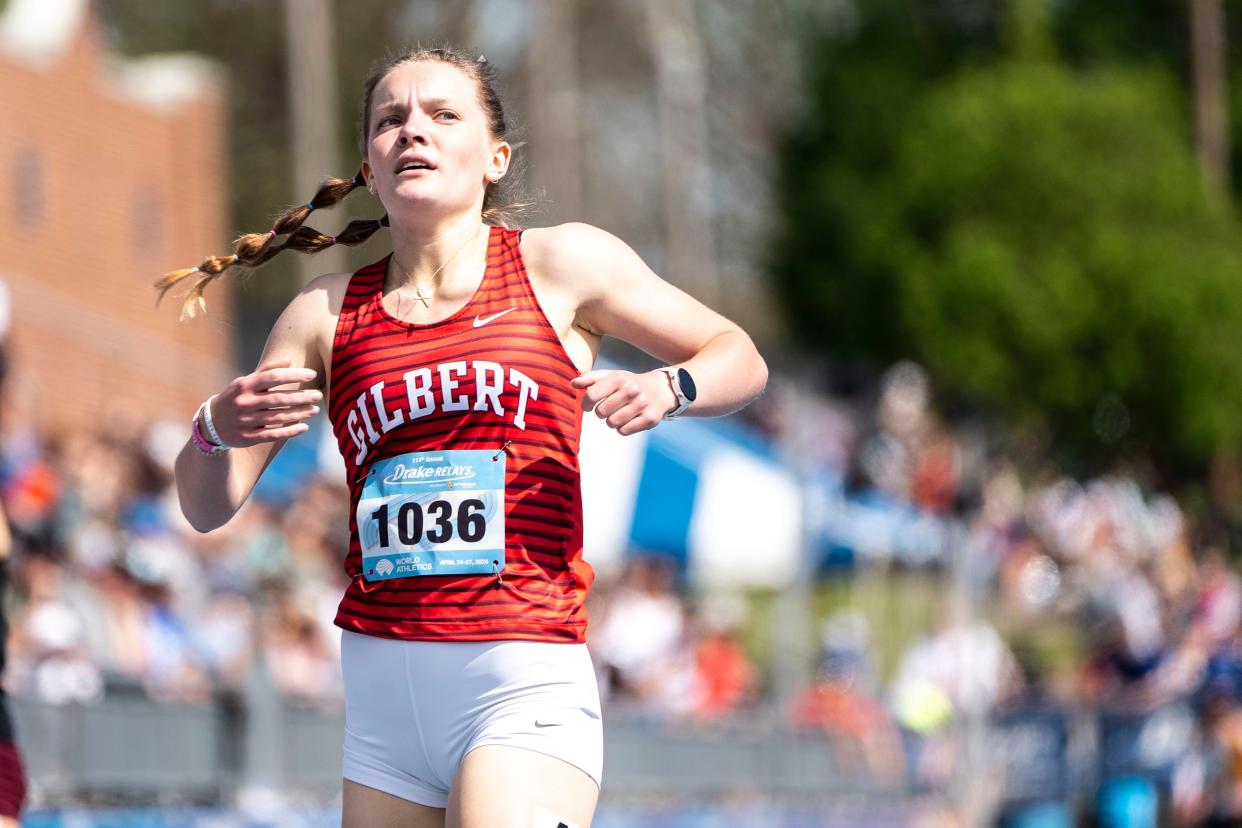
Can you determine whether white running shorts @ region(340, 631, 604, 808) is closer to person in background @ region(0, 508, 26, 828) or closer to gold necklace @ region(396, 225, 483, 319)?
gold necklace @ region(396, 225, 483, 319)

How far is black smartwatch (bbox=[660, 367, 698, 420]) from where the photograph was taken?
4.26 metres

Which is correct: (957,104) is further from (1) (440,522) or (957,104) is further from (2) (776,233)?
(1) (440,522)

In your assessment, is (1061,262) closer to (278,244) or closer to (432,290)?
(278,244)

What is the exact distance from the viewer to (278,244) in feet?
15.6

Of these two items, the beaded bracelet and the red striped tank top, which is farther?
the beaded bracelet

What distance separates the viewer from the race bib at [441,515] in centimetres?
431

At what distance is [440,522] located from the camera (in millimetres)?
4312

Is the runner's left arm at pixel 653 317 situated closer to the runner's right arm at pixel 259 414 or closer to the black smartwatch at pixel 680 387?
the black smartwatch at pixel 680 387

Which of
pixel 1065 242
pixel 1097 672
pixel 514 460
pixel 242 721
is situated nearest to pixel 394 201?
pixel 514 460

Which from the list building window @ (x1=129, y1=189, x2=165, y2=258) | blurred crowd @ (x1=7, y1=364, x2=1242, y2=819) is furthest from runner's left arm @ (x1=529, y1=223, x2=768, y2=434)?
building window @ (x1=129, y1=189, x2=165, y2=258)

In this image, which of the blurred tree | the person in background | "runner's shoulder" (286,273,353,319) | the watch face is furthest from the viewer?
the blurred tree

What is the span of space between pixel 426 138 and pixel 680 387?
2.43ft

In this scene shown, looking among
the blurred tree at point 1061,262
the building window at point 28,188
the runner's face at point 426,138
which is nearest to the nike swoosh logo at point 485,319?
the runner's face at point 426,138

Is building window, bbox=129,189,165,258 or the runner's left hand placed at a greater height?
building window, bbox=129,189,165,258
